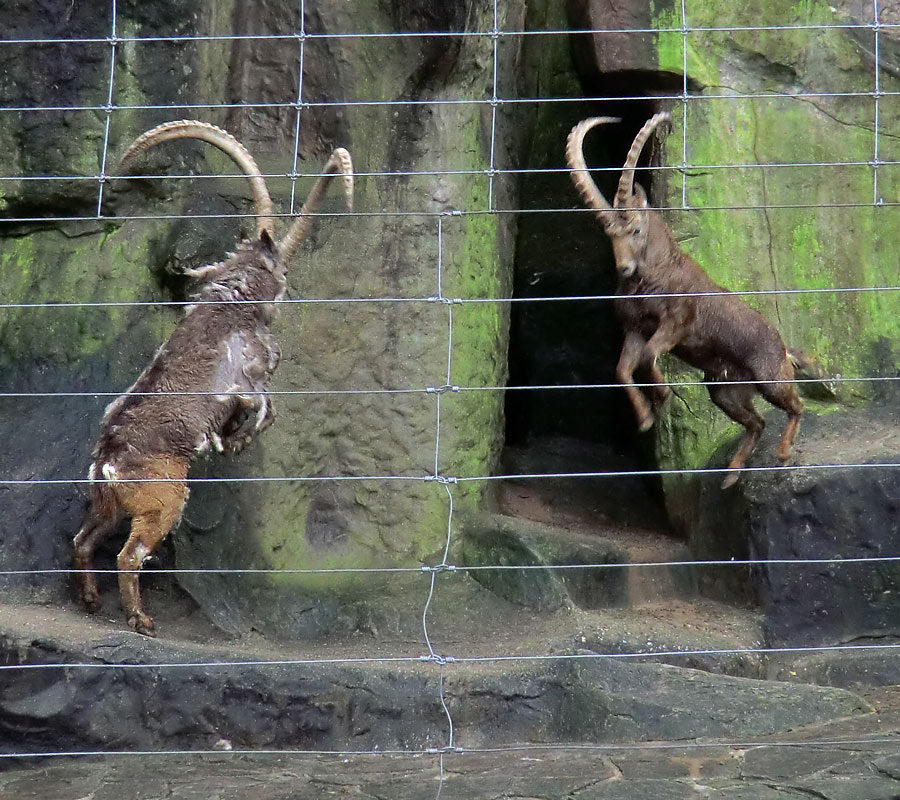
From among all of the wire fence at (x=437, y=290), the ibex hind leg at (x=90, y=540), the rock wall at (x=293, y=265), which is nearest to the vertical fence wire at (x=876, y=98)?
the wire fence at (x=437, y=290)

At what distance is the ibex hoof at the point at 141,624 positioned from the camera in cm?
549

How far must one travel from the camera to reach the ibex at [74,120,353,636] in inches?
216

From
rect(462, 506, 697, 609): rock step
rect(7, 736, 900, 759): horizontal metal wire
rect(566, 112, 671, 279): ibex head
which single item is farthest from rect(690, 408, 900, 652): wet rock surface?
rect(566, 112, 671, 279): ibex head

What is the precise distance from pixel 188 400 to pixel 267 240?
0.84 meters

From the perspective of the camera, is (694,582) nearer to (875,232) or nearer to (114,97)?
(875,232)

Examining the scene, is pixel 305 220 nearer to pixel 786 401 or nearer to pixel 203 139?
pixel 203 139

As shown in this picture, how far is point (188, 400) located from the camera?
562cm

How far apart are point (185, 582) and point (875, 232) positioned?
4.00 metres

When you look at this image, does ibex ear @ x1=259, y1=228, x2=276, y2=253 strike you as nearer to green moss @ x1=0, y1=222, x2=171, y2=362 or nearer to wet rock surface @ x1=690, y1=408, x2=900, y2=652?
green moss @ x1=0, y1=222, x2=171, y2=362

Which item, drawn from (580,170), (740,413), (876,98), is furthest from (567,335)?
(876,98)

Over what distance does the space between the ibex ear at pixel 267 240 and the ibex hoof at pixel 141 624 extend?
175 cm

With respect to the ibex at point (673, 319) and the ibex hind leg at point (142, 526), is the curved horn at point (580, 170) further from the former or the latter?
the ibex hind leg at point (142, 526)

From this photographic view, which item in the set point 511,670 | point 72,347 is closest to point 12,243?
point 72,347

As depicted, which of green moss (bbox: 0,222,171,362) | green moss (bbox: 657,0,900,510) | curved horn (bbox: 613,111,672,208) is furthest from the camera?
green moss (bbox: 657,0,900,510)
